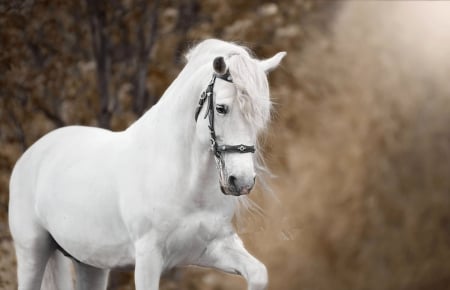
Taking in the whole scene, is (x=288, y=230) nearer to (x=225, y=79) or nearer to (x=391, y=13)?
(x=225, y=79)

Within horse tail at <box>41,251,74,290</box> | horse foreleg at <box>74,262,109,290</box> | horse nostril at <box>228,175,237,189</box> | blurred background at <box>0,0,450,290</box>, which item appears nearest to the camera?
horse nostril at <box>228,175,237,189</box>

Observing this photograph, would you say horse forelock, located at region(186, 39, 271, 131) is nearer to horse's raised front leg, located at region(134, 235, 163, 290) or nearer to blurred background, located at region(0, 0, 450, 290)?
horse's raised front leg, located at region(134, 235, 163, 290)

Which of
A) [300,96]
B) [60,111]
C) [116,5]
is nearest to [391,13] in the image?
[300,96]

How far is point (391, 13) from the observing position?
1018 centimetres

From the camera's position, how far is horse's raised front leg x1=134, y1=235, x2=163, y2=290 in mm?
5121

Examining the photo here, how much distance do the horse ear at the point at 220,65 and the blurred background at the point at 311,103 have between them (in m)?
4.34

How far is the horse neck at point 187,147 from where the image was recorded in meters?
5.09

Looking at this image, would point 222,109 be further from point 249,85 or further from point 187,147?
point 187,147

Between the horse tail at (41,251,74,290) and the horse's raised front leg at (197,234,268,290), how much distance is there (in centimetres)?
135

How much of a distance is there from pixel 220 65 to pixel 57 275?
7.01 feet

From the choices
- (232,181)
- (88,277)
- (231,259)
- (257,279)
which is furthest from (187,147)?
(88,277)

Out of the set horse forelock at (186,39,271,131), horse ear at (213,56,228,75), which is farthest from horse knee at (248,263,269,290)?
horse ear at (213,56,228,75)

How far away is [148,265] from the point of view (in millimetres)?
5117

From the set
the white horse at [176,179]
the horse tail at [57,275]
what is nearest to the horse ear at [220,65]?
the white horse at [176,179]
